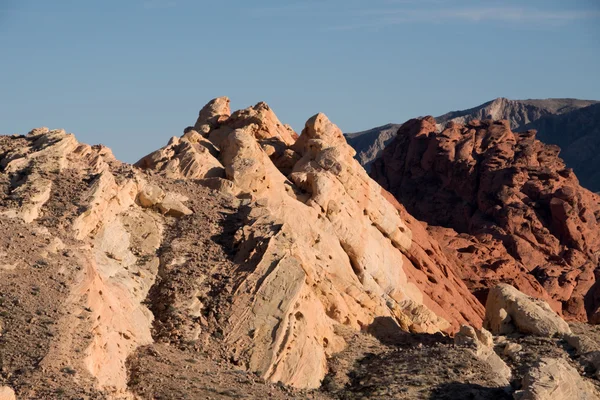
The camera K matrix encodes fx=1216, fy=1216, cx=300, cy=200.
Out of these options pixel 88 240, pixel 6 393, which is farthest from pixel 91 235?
pixel 6 393

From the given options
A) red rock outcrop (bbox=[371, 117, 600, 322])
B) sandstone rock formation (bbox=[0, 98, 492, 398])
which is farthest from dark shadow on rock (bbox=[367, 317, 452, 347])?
red rock outcrop (bbox=[371, 117, 600, 322])

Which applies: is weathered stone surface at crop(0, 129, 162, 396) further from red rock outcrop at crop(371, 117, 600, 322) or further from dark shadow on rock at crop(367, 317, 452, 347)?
red rock outcrop at crop(371, 117, 600, 322)

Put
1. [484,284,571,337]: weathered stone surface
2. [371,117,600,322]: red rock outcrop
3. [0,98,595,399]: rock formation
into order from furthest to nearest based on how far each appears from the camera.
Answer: [371,117,600,322]: red rock outcrop
[484,284,571,337]: weathered stone surface
[0,98,595,399]: rock formation

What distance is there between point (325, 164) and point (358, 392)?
15.6m

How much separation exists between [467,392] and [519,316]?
10.2 m

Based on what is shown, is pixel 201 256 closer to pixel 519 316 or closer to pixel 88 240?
pixel 88 240

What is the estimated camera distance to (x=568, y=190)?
85.6 m

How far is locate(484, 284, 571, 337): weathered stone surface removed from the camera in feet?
147

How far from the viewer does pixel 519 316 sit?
45781mm

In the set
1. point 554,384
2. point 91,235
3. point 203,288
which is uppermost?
point 554,384

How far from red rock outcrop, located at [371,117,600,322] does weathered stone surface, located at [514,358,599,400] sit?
79.8 feet

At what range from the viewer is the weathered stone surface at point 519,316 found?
44781 millimetres

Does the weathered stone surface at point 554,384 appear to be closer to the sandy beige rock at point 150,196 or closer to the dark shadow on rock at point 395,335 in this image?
the dark shadow on rock at point 395,335

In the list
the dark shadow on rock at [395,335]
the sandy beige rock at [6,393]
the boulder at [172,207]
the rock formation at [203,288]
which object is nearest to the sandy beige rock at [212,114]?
the rock formation at [203,288]
